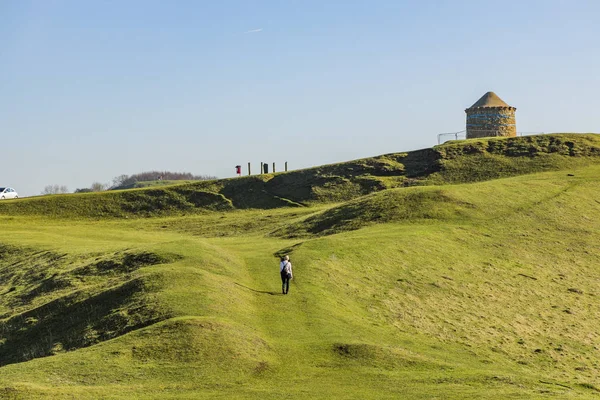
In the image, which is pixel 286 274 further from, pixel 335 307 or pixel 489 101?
pixel 489 101

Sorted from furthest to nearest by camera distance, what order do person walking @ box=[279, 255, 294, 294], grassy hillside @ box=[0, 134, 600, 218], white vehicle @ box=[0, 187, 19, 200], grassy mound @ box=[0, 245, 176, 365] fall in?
1. white vehicle @ box=[0, 187, 19, 200]
2. grassy hillside @ box=[0, 134, 600, 218]
3. person walking @ box=[279, 255, 294, 294]
4. grassy mound @ box=[0, 245, 176, 365]

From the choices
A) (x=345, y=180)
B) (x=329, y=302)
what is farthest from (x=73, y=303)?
(x=345, y=180)

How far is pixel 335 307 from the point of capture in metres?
34.5

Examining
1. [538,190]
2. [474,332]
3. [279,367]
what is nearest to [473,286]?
[474,332]

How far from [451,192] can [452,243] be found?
1122 centimetres

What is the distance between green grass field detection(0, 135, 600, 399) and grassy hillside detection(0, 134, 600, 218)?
6.36 m

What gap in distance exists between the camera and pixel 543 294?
42.5 metres

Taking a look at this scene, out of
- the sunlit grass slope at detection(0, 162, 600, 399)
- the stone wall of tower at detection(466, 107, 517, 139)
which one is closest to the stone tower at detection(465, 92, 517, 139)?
the stone wall of tower at detection(466, 107, 517, 139)

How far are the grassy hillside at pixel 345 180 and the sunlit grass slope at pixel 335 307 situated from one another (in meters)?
16.8

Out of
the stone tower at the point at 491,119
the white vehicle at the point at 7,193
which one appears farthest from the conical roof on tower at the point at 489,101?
the white vehicle at the point at 7,193

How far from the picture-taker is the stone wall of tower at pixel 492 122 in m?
92.8

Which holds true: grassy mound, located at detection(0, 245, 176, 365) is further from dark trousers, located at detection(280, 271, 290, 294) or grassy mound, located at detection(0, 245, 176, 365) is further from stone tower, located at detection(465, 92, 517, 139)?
stone tower, located at detection(465, 92, 517, 139)

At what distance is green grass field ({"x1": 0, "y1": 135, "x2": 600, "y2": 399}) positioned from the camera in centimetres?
2586

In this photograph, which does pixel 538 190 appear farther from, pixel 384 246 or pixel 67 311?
pixel 67 311
